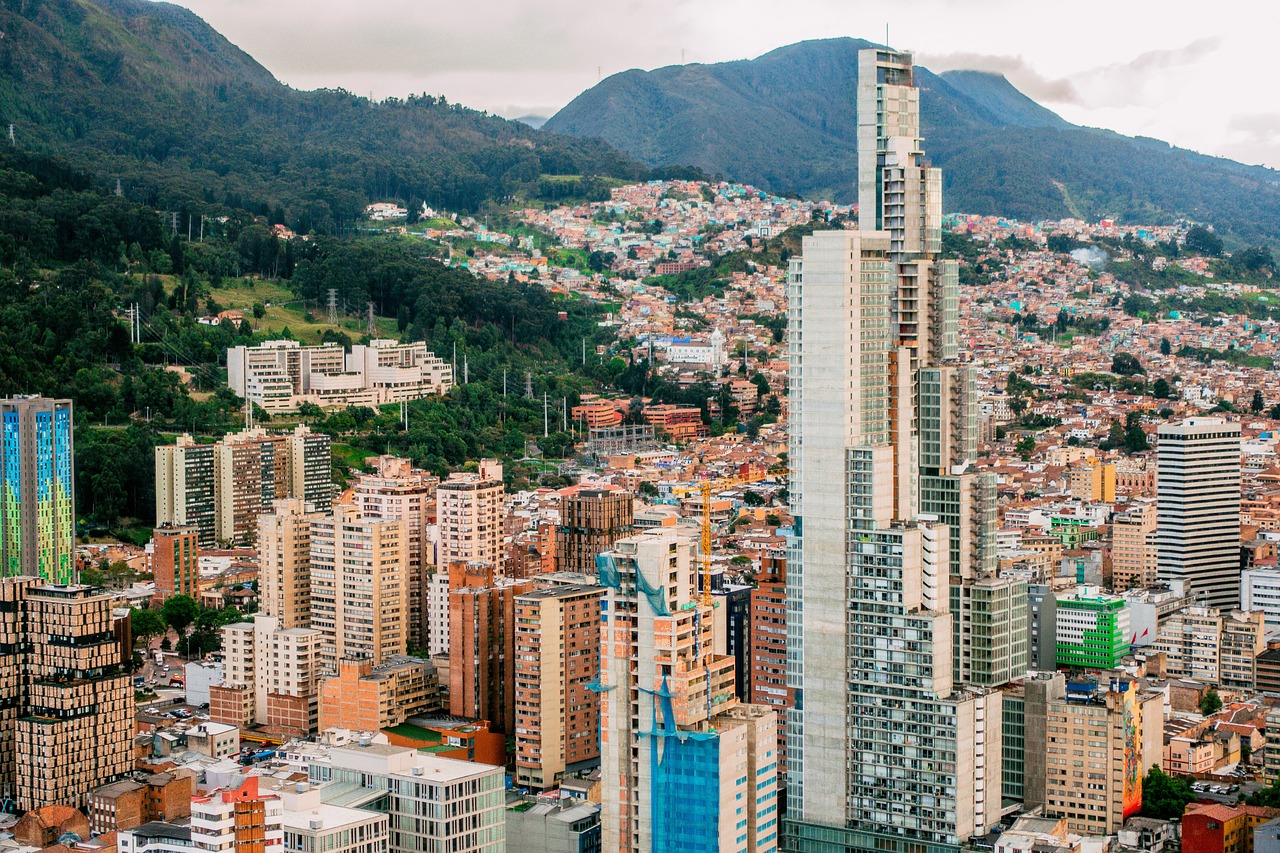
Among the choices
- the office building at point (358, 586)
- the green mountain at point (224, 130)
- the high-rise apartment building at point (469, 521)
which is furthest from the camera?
the green mountain at point (224, 130)

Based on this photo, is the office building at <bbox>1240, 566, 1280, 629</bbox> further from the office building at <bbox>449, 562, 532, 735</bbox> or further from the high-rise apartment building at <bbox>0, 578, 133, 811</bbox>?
the high-rise apartment building at <bbox>0, 578, 133, 811</bbox>

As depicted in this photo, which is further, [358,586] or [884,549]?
[358,586]

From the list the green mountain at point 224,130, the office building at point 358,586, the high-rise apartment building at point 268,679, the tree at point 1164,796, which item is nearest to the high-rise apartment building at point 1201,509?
the tree at point 1164,796

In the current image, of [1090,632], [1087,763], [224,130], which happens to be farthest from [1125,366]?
[1087,763]

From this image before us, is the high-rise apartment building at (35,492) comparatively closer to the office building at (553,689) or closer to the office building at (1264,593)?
the office building at (553,689)

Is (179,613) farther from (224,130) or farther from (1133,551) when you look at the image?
(224,130)

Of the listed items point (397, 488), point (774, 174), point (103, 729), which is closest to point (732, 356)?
point (397, 488)

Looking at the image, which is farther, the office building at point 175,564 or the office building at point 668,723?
the office building at point 175,564
